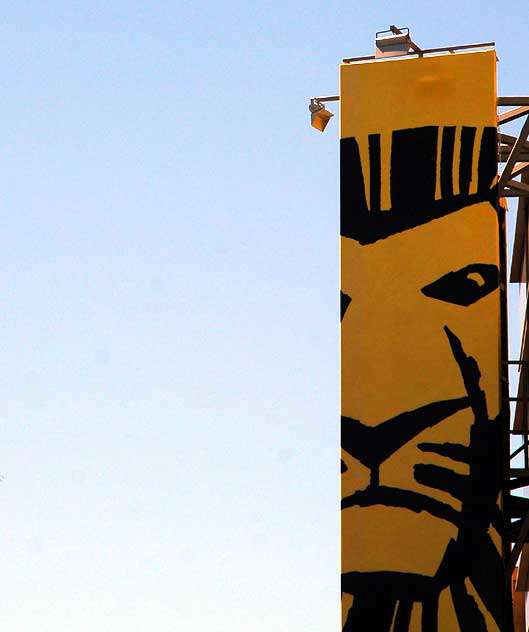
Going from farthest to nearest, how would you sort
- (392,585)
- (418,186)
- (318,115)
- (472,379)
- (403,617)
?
(318,115) < (418,186) < (472,379) < (392,585) < (403,617)

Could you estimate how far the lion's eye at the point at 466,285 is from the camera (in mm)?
20672

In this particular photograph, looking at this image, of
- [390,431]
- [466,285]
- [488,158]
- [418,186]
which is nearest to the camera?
[390,431]

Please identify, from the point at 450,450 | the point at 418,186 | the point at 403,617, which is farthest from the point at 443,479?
the point at 418,186

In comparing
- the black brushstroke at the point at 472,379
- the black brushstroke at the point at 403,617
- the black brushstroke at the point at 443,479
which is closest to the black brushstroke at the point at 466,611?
the black brushstroke at the point at 403,617

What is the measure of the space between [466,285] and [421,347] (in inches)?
43.6

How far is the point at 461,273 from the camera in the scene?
2078cm

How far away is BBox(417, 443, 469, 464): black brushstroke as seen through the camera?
2016cm

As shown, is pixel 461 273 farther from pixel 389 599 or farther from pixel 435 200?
pixel 389 599

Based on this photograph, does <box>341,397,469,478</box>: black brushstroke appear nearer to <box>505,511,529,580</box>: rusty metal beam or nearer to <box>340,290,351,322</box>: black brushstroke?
<box>340,290,351,322</box>: black brushstroke

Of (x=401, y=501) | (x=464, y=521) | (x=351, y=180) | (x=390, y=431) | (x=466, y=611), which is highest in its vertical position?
(x=351, y=180)

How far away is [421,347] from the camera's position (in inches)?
811

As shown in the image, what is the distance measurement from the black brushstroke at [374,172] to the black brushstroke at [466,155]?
1214 mm

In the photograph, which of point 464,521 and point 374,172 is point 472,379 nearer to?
point 464,521

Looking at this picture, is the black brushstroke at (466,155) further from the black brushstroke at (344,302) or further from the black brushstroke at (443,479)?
the black brushstroke at (443,479)
